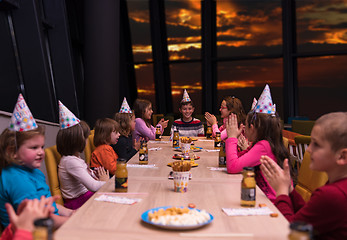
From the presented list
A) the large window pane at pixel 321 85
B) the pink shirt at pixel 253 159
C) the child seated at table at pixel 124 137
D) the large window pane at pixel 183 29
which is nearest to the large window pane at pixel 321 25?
the large window pane at pixel 321 85

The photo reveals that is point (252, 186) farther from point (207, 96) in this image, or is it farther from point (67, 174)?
point (207, 96)

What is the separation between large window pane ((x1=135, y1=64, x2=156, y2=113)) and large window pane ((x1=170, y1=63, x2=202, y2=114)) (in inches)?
20.2

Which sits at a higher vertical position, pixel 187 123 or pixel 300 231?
Answer: pixel 300 231

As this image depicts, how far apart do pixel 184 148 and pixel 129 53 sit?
6.03 meters

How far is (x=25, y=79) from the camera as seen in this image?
4875 millimetres

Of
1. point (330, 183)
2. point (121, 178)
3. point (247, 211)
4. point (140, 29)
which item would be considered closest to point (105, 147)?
point (121, 178)

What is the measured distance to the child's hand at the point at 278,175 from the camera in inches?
70.8

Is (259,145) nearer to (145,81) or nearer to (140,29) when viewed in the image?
(145,81)

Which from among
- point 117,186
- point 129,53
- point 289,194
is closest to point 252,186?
point 289,194

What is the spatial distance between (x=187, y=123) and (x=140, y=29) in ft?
13.8

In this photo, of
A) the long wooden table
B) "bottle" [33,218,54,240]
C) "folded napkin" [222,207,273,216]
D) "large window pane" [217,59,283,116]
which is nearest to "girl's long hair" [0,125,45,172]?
the long wooden table

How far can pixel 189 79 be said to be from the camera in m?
8.37

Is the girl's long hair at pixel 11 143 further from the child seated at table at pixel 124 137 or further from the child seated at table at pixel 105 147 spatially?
the child seated at table at pixel 124 137

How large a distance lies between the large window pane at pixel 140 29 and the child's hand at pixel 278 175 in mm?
6901
